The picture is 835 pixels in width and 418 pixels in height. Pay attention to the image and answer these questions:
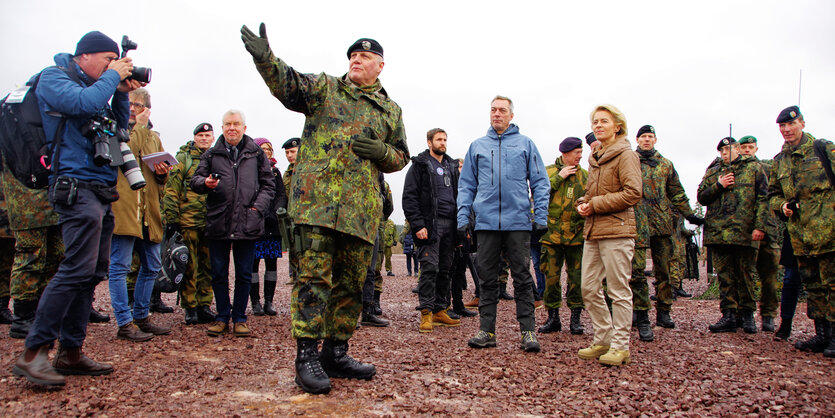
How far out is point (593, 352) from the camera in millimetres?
4508

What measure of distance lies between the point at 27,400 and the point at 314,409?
5.65 ft

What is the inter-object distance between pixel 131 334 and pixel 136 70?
2569 millimetres

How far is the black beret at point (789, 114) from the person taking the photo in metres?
5.45

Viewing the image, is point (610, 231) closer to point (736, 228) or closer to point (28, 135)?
point (736, 228)

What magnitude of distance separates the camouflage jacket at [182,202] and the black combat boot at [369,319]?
2288 millimetres

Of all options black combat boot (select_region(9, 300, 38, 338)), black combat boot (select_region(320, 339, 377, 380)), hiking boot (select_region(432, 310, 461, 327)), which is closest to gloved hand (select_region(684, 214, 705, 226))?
hiking boot (select_region(432, 310, 461, 327))

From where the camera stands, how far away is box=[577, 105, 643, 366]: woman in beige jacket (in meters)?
4.43

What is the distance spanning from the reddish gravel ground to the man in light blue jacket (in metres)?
0.41

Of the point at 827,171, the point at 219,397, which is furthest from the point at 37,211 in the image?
the point at 827,171

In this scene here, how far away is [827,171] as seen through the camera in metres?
5.03

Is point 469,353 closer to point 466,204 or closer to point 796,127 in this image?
point 466,204

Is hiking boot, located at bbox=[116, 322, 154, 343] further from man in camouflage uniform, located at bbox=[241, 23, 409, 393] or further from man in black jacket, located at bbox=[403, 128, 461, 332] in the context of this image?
man in black jacket, located at bbox=[403, 128, 461, 332]

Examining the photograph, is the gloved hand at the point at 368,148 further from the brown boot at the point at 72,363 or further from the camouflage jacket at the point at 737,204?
the camouflage jacket at the point at 737,204

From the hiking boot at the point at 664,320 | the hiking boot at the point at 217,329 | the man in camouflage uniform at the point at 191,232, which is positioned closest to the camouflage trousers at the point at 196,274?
the man in camouflage uniform at the point at 191,232
